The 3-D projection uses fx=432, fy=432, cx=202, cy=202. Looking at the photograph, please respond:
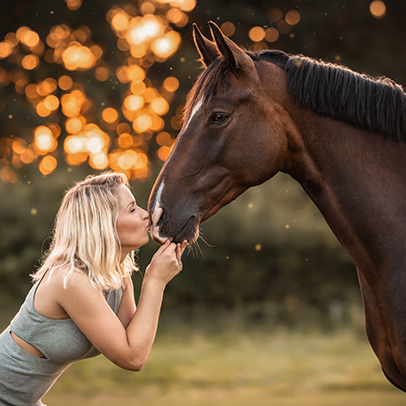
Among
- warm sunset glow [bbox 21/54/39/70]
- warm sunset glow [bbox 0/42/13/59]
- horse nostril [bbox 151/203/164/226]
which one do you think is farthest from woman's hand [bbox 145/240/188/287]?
warm sunset glow [bbox 0/42/13/59]

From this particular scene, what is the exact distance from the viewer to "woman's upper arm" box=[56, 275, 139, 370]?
5.96 feet

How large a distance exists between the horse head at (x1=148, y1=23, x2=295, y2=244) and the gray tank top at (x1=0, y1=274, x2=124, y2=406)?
0.63 metres

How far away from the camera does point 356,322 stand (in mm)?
7773

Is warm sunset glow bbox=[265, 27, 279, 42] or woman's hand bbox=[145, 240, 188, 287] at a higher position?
woman's hand bbox=[145, 240, 188, 287]

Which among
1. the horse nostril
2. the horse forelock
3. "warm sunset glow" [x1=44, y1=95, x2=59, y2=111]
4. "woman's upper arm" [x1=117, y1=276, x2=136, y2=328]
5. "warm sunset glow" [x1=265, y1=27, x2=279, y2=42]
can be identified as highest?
the horse forelock

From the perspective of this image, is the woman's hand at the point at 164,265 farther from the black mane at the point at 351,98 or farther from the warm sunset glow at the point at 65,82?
the warm sunset glow at the point at 65,82

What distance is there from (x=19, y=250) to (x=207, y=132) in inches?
287

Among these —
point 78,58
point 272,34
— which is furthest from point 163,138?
point 272,34

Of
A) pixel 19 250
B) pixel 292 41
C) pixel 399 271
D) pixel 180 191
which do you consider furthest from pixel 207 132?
pixel 292 41

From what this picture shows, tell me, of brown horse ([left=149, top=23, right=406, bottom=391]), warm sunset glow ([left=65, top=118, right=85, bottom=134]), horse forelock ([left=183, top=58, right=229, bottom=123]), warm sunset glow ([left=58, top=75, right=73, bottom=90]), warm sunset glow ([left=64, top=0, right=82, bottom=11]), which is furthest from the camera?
warm sunset glow ([left=64, top=0, right=82, bottom=11])

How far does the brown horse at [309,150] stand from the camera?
192 cm

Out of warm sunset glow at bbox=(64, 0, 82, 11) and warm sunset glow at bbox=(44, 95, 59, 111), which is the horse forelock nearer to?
warm sunset glow at bbox=(44, 95, 59, 111)

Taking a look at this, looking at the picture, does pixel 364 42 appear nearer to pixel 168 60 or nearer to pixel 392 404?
pixel 168 60

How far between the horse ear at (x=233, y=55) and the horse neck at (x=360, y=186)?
37cm
